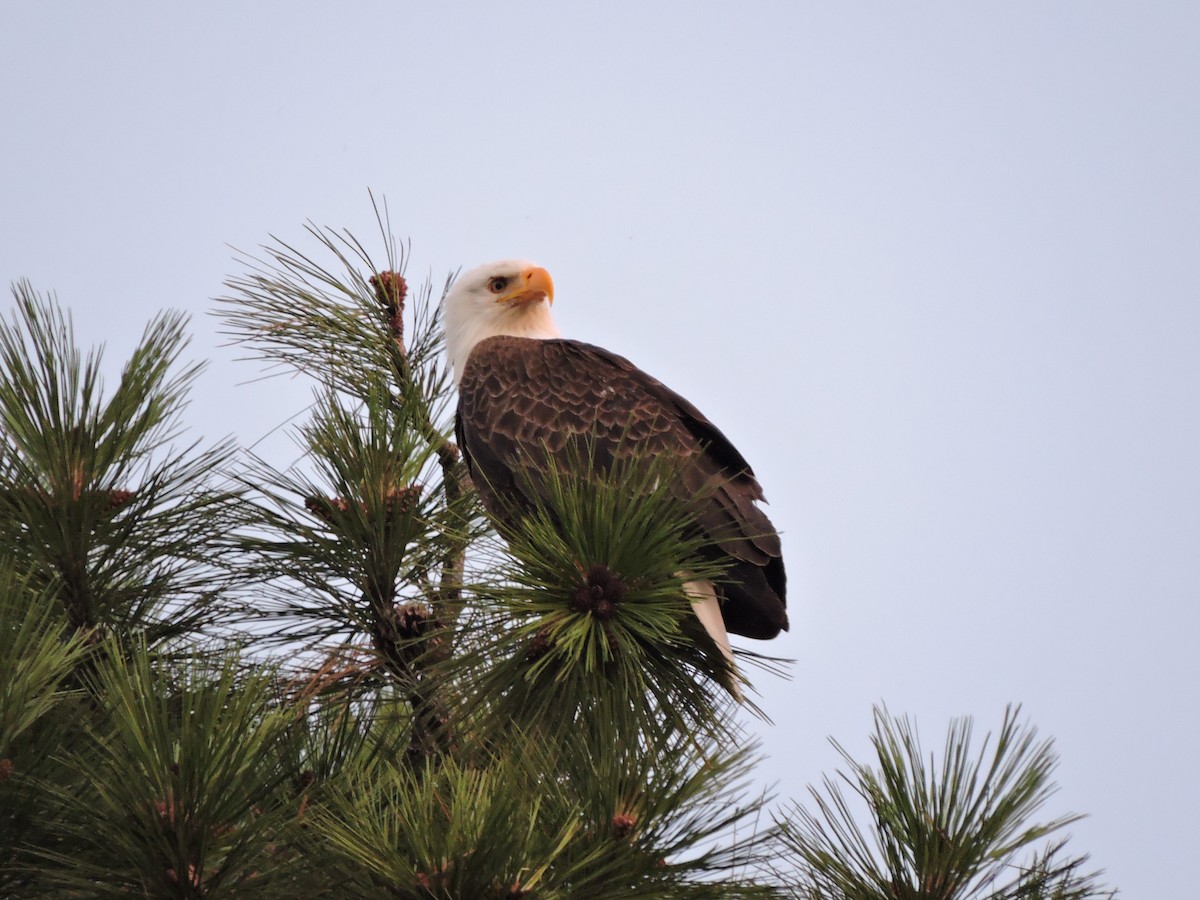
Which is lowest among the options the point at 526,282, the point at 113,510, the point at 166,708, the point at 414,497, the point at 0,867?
the point at 0,867

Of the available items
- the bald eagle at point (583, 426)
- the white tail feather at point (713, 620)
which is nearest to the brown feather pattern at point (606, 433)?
the bald eagle at point (583, 426)

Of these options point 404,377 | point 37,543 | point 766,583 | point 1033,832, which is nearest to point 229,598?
point 37,543

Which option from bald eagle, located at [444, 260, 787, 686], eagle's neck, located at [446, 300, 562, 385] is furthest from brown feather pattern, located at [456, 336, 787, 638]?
eagle's neck, located at [446, 300, 562, 385]

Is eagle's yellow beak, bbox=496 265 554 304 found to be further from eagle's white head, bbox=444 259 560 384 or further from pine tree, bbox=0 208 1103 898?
pine tree, bbox=0 208 1103 898

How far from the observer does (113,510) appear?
3613 mm

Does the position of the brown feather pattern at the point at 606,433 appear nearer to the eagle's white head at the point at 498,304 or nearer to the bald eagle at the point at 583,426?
the bald eagle at the point at 583,426

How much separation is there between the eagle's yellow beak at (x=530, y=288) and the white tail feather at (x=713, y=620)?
2112 millimetres

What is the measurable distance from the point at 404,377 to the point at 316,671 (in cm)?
120

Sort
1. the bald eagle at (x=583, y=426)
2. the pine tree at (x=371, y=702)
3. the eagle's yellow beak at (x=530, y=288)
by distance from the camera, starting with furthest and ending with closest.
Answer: the eagle's yellow beak at (x=530, y=288), the bald eagle at (x=583, y=426), the pine tree at (x=371, y=702)

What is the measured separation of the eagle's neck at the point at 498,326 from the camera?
19.7ft

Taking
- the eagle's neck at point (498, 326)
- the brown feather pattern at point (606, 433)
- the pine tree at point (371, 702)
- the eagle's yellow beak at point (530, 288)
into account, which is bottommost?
the pine tree at point (371, 702)

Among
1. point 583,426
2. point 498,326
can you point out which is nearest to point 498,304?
point 498,326

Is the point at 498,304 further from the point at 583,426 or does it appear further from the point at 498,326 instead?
the point at 583,426

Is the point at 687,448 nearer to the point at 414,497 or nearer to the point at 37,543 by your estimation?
the point at 414,497
